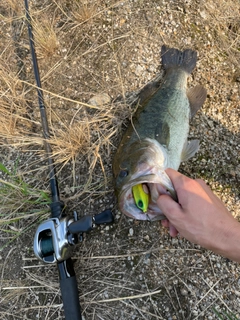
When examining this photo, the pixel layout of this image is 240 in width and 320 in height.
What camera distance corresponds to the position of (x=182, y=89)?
129 inches

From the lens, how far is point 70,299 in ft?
9.18

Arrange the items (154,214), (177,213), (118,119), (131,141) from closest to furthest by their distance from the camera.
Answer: (177,213) → (154,214) → (131,141) → (118,119)

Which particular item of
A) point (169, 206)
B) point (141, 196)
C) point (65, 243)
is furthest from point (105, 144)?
point (169, 206)

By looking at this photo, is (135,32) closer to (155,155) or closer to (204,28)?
(204,28)

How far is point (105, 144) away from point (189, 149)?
83cm

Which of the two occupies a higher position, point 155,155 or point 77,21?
Answer: point 77,21

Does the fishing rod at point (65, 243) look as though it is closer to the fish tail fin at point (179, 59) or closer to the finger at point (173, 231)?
the finger at point (173, 231)

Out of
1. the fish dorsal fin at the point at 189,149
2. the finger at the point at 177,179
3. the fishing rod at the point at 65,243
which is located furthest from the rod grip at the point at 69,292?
the fish dorsal fin at the point at 189,149

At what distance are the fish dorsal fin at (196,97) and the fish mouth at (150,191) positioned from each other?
1.00 metres

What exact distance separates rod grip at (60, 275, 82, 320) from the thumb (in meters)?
1.04

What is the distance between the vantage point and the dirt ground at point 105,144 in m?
3.07

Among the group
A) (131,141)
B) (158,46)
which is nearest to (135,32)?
(158,46)

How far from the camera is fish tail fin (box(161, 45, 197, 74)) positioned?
348 centimetres

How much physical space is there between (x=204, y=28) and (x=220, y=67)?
0.48 metres
